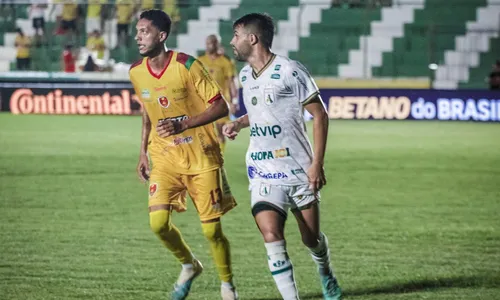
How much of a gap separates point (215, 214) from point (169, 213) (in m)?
0.31

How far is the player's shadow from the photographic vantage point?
7.32 metres

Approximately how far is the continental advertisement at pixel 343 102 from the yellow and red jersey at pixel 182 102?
20.6 metres

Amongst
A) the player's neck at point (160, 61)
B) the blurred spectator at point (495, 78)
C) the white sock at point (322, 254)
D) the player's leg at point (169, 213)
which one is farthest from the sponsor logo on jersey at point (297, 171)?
the blurred spectator at point (495, 78)

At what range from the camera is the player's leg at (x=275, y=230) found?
6121 mm

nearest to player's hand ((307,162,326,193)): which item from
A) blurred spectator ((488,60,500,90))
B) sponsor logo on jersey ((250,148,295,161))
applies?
sponsor logo on jersey ((250,148,295,161))

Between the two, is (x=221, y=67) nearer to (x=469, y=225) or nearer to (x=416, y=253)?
(x=469, y=225)

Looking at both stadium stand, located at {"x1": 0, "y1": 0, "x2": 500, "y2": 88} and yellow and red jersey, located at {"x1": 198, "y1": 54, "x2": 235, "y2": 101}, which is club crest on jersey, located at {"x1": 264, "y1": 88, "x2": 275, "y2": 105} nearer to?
yellow and red jersey, located at {"x1": 198, "y1": 54, "x2": 235, "y2": 101}

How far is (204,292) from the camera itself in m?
7.39

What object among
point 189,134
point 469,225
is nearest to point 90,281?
point 189,134

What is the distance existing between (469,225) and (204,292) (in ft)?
14.2

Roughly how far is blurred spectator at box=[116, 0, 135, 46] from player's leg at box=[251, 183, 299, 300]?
25.2 m

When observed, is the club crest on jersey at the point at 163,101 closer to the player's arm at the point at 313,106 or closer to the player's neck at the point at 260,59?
the player's neck at the point at 260,59

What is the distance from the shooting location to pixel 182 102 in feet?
22.6

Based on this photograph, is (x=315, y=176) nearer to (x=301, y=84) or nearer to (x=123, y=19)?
(x=301, y=84)
